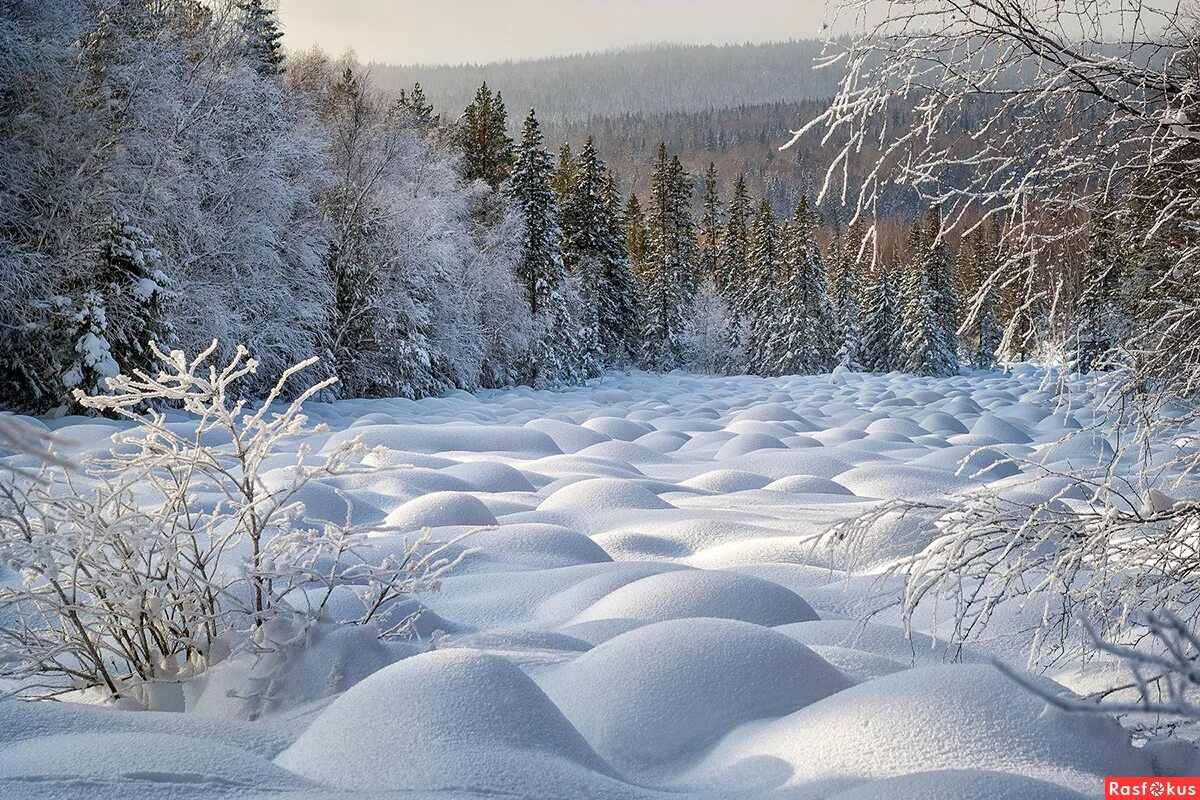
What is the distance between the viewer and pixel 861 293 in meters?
48.6

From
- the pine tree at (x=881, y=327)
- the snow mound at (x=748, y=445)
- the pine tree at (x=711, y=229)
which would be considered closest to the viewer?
the snow mound at (x=748, y=445)

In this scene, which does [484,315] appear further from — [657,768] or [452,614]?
[657,768]

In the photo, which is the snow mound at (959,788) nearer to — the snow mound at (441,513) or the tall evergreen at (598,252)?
the snow mound at (441,513)

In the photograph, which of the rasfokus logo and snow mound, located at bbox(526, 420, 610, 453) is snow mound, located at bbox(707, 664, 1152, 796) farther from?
snow mound, located at bbox(526, 420, 610, 453)

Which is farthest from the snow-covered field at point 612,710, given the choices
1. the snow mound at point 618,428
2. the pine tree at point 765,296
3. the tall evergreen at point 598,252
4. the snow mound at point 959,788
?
A: the pine tree at point 765,296

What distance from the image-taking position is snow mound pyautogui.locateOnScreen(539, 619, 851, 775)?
Result: 2279mm

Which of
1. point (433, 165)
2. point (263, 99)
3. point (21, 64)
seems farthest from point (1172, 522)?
point (433, 165)

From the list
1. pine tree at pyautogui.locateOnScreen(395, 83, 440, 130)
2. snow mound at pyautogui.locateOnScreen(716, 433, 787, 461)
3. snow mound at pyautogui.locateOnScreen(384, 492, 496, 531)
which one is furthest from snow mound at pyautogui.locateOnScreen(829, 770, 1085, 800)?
pine tree at pyautogui.locateOnScreen(395, 83, 440, 130)

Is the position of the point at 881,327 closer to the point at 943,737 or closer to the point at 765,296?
the point at 765,296

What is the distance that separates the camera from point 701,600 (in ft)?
11.1

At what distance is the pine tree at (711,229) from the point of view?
182 feet

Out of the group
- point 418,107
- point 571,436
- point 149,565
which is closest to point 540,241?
point 418,107

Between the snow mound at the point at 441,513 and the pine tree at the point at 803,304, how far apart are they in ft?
119

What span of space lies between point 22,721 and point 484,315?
22398mm
